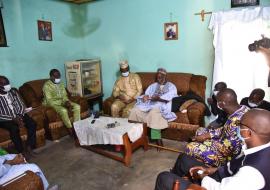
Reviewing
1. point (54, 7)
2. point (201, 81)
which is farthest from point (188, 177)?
point (54, 7)

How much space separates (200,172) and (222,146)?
50 centimetres

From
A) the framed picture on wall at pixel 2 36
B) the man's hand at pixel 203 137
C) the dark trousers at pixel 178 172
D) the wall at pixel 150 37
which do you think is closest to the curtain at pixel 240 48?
the wall at pixel 150 37

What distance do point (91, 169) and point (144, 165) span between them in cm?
66

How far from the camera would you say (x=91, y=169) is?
9.12ft

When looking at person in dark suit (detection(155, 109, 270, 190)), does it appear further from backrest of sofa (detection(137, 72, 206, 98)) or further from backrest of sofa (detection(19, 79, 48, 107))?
backrest of sofa (detection(19, 79, 48, 107))

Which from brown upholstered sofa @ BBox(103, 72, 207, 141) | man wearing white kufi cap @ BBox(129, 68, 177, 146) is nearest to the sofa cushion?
brown upholstered sofa @ BBox(103, 72, 207, 141)

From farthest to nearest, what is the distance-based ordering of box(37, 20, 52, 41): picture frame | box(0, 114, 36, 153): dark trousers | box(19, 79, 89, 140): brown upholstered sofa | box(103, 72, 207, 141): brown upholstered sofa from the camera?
box(37, 20, 52, 41): picture frame < box(19, 79, 89, 140): brown upholstered sofa < box(103, 72, 207, 141): brown upholstered sofa < box(0, 114, 36, 153): dark trousers

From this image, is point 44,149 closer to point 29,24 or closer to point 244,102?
point 29,24

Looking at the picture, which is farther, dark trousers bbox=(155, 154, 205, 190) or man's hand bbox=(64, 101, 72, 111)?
man's hand bbox=(64, 101, 72, 111)

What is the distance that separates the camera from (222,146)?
6.70ft

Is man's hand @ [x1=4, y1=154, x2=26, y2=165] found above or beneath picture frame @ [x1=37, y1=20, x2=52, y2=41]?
beneath

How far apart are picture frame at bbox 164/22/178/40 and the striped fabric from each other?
2.76m

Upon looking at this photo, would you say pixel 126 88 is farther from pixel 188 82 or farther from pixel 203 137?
pixel 203 137

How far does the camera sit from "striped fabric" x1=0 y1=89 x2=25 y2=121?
3205 mm
